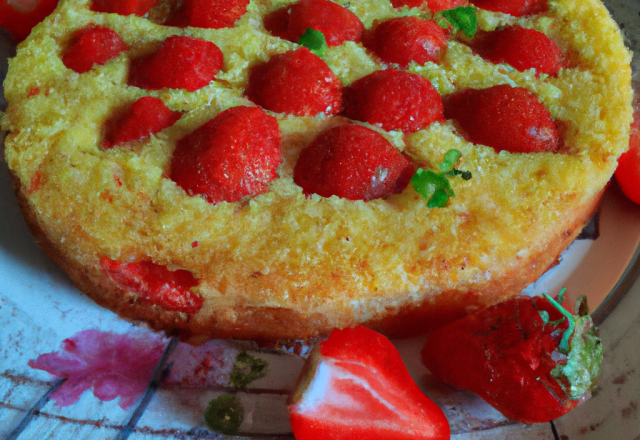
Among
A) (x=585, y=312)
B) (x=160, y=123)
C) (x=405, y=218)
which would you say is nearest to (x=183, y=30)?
(x=160, y=123)

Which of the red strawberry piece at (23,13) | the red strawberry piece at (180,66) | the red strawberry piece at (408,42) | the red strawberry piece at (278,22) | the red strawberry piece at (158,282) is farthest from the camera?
the red strawberry piece at (23,13)

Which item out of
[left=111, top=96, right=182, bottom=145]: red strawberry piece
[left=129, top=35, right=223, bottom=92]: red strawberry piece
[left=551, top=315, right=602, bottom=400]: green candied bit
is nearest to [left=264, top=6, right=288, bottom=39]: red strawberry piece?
[left=129, top=35, right=223, bottom=92]: red strawberry piece

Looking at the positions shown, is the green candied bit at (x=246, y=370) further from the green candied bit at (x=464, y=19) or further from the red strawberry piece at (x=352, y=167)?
the green candied bit at (x=464, y=19)

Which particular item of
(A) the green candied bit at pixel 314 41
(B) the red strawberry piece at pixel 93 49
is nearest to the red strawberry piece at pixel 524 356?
(A) the green candied bit at pixel 314 41

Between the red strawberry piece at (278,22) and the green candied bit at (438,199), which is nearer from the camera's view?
the green candied bit at (438,199)

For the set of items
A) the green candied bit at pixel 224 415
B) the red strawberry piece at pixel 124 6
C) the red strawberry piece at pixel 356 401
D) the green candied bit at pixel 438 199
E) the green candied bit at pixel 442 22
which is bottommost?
the green candied bit at pixel 224 415

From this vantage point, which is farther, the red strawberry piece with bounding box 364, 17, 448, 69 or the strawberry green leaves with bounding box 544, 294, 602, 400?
the red strawberry piece with bounding box 364, 17, 448, 69

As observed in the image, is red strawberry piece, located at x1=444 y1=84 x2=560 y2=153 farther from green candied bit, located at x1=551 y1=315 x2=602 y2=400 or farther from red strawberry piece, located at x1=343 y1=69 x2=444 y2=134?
green candied bit, located at x1=551 y1=315 x2=602 y2=400

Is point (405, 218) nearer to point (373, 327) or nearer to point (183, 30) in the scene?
point (373, 327)
